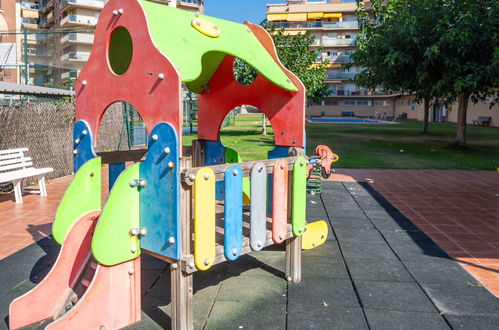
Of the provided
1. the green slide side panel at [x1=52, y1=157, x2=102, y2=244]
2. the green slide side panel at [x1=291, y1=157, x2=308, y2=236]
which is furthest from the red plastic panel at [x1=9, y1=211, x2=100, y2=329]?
the green slide side panel at [x1=291, y1=157, x2=308, y2=236]

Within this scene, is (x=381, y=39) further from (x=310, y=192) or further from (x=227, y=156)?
(x=227, y=156)

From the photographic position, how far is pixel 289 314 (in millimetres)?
3314

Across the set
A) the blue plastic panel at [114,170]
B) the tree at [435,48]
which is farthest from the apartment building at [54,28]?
the blue plastic panel at [114,170]

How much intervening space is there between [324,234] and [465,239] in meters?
1.89

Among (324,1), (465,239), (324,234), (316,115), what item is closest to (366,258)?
(324,234)

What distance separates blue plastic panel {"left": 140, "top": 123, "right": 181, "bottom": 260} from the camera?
283 centimetres

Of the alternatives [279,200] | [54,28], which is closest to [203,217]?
[279,200]

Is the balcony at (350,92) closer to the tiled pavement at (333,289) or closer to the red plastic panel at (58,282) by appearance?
the tiled pavement at (333,289)

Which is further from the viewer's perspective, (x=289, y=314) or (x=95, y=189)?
(x=95, y=189)

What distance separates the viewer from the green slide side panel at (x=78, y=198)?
3.51m

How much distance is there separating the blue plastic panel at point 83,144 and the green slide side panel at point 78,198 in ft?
0.43

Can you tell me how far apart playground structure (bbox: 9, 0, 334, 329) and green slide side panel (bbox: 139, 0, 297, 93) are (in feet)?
0.04

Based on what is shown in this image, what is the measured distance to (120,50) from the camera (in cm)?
434

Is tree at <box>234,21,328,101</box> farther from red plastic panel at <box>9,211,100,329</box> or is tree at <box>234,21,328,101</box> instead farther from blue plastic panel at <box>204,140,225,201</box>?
red plastic panel at <box>9,211,100,329</box>
